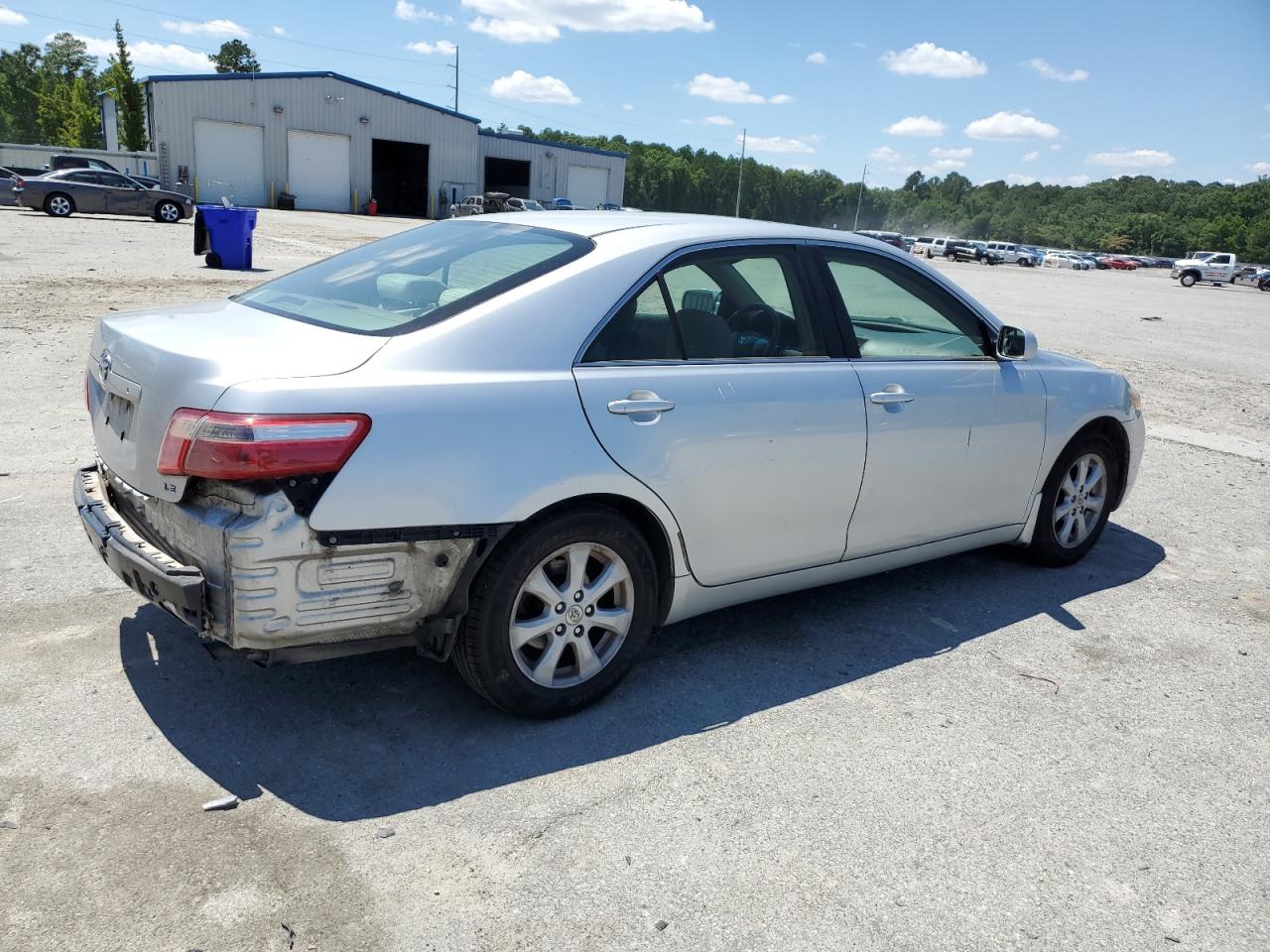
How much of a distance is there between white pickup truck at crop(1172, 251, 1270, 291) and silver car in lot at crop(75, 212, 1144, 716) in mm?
57491

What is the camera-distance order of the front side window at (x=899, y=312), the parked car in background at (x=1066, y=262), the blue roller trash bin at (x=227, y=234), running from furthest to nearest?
1. the parked car in background at (x=1066, y=262)
2. the blue roller trash bin at (x=227, y=234)
3. the front side window at (x=899, y=312)

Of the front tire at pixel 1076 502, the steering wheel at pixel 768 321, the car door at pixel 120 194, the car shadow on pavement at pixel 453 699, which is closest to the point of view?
the car shadow on pavement at pixel 453 699

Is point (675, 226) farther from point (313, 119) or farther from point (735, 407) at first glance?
point (313, 119)

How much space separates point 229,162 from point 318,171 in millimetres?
4546

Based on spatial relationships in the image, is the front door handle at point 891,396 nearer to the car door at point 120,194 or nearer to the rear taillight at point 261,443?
the rear taillight at point 261,443

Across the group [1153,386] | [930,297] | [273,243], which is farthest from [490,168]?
[930,297]

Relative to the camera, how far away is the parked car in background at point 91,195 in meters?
29.5

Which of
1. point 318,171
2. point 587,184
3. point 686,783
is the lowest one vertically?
point 686,783

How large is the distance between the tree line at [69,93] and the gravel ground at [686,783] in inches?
2245

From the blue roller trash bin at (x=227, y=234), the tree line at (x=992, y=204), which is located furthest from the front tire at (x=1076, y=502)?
the tree line at (x=992, y=204)

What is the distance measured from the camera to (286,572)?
2693 mm

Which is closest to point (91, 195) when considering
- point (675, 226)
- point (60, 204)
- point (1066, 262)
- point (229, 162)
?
point (60, 204)

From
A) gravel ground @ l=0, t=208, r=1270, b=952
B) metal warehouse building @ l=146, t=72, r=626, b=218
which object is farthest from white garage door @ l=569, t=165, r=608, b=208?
gravel ground @ l=0, t=208, r=1270, b=952

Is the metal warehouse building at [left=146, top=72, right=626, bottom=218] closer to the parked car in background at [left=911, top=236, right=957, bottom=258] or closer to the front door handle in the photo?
the parked car in background at [left=911, top=236, right=957, bottom=258]
